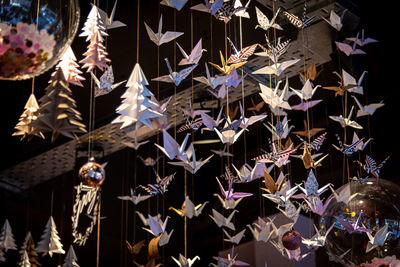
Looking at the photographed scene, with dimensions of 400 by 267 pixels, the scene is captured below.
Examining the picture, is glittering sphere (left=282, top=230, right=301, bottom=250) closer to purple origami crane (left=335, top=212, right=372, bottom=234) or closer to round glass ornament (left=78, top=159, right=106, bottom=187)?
purple origami crane (left=335, top=212, right=372, bottom=234)

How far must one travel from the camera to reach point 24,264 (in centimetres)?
451

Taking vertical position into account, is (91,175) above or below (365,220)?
above

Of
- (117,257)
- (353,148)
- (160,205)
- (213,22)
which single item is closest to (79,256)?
(117,257)

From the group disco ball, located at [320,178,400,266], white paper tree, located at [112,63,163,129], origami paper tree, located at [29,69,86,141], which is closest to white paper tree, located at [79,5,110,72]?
white paper tree, located at [112,63,163,129]

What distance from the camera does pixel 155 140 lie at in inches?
305

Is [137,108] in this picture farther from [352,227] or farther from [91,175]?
[352,227]

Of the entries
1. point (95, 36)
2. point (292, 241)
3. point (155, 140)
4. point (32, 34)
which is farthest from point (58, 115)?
point (155, 140)

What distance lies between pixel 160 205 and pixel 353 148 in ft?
15.1

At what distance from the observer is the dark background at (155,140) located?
4.84 m

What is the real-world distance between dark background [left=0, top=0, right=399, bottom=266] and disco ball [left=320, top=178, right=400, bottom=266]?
1477 mm

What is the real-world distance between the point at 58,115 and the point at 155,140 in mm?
5725

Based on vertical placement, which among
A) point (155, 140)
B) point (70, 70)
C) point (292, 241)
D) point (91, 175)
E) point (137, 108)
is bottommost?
point (292, 241)

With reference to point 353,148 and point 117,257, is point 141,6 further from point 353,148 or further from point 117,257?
point 117,257

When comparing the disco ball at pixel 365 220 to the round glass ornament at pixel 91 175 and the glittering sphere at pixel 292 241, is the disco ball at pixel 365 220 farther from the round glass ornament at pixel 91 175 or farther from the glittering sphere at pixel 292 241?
the round glass ornament at pixel 91 175
